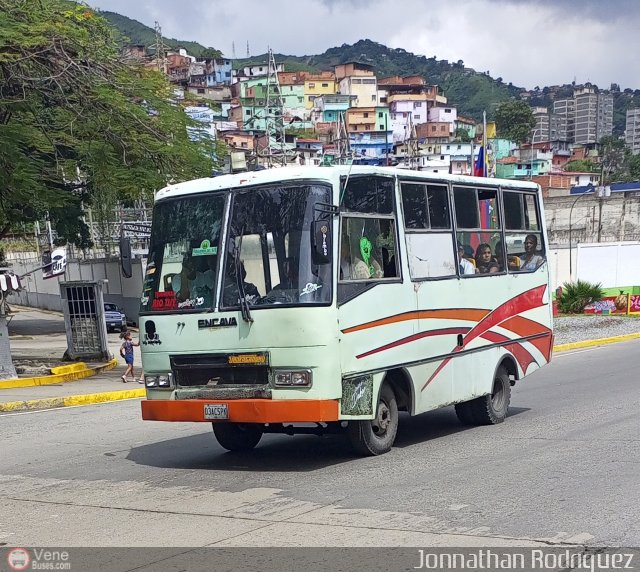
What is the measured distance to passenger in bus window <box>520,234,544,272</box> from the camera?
43.1ft

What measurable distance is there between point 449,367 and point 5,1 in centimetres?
1321

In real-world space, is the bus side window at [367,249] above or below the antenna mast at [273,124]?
below

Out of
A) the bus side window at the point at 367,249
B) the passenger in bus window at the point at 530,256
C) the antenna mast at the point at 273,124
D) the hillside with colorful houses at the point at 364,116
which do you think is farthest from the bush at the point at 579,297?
the hillside with colorful houses at the point at 364,116

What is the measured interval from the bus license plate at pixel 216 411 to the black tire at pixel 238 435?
4.15ft

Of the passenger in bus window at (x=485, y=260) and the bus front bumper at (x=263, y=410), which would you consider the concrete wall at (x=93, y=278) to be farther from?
the bus front bumper at (x=263, y=410)

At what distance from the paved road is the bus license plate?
2.00ft

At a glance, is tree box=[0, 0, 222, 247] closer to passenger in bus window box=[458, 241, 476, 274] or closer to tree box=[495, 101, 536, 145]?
passenger in bus window box=[458, 241, 476, 274]

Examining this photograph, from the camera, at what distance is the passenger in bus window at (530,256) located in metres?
13.1

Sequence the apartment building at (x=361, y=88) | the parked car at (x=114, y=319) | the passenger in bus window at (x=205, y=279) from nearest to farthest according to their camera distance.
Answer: the passenger in bus window at (x=205, y=279) → the parked car at (x=114, y=319) → the apartment building at (x=361, y=88)

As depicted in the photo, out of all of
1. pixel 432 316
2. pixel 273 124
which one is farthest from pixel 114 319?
pixel 273 124

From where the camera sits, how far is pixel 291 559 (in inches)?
243

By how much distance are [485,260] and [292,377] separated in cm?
409

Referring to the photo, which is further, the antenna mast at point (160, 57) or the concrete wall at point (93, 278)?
the concrete wall at point (93, 278)

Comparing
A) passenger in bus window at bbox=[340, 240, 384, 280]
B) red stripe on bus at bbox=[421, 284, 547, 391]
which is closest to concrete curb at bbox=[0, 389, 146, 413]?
red stripe on bus at bbox=[421, 284, 547, 391]
